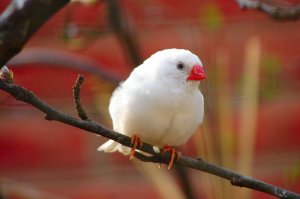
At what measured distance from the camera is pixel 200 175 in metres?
1.39

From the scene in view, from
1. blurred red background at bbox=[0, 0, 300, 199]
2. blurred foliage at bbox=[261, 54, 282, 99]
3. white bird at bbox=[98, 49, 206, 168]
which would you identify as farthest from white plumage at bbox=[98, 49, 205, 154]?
blurred red background at bbox=[0, 0, 300, 199]

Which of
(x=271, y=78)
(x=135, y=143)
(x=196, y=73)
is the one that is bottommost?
(x=135, y=143)

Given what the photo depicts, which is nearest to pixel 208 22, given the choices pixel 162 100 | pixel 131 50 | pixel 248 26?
pixel 131 50

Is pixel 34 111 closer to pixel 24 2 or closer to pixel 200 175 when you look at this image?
A: pixel 200 175

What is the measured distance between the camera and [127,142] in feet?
2.17

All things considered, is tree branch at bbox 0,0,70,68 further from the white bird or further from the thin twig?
the white bird

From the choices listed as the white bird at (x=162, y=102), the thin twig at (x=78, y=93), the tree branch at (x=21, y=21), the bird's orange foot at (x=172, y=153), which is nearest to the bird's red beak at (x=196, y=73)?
the white bird at (x=162, y=102)

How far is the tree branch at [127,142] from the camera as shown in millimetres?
562

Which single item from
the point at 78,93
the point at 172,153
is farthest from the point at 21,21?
the point at 172,153

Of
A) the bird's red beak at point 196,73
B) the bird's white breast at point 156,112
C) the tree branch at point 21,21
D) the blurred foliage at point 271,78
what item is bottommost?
the tree branch at point 21,21

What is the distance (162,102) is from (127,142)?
0.24 meters

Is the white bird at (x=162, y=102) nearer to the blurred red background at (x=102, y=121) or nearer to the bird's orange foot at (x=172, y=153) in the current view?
the bird's orange foot at (x=172, y=153)

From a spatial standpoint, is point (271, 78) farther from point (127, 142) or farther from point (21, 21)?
point (21, 21)

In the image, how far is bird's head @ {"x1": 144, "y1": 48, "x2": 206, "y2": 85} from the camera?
0.94 m
